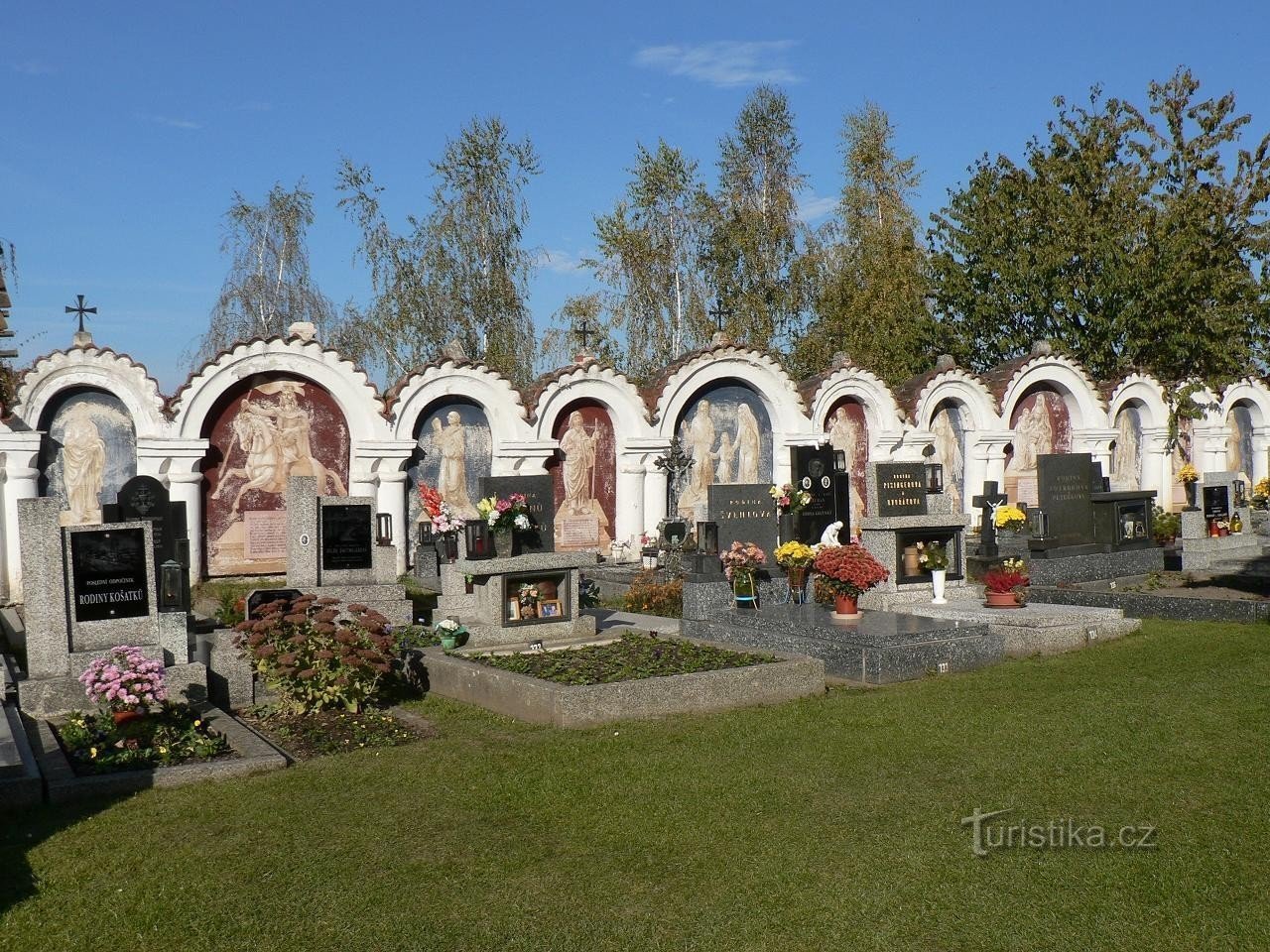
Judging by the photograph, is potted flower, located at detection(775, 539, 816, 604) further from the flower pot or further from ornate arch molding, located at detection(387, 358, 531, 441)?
ornate arch molding, located at detection(387, 358, 531, 441)

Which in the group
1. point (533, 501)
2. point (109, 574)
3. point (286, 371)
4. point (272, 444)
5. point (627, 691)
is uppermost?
point (286, 371)

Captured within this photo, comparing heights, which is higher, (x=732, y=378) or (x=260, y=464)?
(x=732, y=378)

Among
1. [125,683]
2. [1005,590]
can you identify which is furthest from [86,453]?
[1005,590]

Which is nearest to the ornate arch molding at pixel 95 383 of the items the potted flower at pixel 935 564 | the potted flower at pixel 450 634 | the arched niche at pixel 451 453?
the arched niche at pixel 451 453

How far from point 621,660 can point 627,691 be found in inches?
56.4

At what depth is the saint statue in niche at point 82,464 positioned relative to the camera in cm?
1836

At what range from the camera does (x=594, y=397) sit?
2245 cm

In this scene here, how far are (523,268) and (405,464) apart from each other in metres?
16.7

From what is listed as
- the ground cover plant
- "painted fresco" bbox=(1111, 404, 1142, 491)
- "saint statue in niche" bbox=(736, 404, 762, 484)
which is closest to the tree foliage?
"painted fresco" bbox=(1111, 404, 1142, 491)

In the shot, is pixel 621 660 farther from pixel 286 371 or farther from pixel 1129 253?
pixel 1129 253

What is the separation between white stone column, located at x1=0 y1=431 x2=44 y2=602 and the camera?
1758cm

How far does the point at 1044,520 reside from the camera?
20.0m

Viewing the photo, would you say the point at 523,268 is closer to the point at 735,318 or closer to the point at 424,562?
the point at 735,318

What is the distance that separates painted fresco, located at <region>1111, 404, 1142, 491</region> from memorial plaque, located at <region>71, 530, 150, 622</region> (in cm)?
2509
